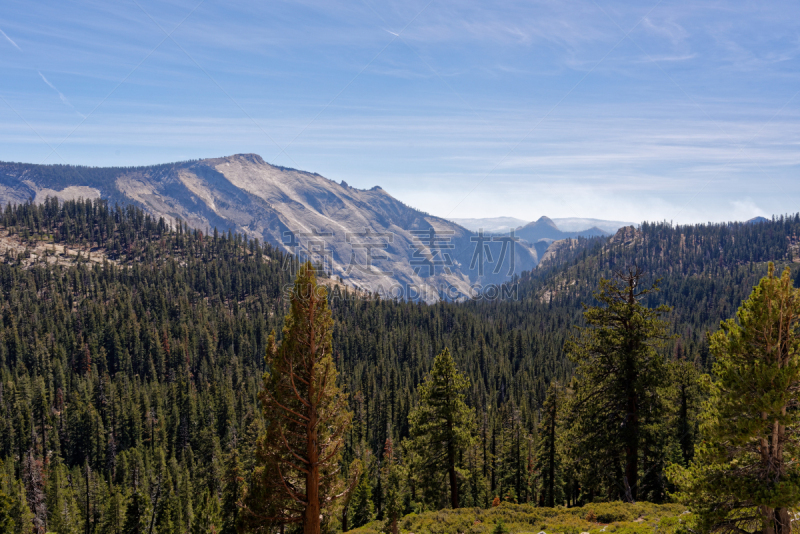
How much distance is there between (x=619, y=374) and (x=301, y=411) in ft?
51.0

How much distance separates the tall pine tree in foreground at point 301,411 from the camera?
1484cm

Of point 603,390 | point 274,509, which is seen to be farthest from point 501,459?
point 274,509

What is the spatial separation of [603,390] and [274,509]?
16053 millimetres

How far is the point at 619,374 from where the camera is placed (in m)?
22.7

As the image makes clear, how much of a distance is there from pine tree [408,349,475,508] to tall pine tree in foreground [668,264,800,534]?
1697 centimetres

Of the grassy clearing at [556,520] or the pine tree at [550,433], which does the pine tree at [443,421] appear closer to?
the grassy clearing at [556,520]

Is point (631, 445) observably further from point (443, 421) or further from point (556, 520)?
point (443, 421)

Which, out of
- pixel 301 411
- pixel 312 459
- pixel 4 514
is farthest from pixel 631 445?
pixel 4 514

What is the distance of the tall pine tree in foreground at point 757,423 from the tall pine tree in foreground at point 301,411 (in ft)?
35.7

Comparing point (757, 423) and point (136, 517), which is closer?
point (757, 423)

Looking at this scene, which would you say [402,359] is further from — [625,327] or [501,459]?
[625,327]

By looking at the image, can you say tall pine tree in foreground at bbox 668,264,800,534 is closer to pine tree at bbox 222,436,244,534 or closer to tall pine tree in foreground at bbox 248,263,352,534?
tall pine tree in foreground at bbox 248,263,352,534

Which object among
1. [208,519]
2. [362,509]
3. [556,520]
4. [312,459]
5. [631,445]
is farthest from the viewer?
[208,519]

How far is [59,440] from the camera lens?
325 ft
